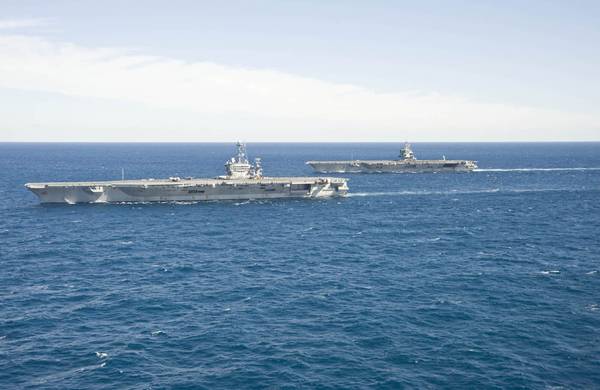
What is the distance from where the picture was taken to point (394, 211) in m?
88.1

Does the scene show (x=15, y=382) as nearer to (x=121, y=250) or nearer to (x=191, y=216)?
(x=121, y=250)

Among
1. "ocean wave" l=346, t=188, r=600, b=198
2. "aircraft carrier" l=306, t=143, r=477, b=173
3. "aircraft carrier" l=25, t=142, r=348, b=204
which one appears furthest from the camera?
"aircraft carrier" l=306, t=143, r=477, b=173

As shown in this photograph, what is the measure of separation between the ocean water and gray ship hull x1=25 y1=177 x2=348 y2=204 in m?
8.58

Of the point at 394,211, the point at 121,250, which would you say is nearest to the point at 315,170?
the point at 394,211

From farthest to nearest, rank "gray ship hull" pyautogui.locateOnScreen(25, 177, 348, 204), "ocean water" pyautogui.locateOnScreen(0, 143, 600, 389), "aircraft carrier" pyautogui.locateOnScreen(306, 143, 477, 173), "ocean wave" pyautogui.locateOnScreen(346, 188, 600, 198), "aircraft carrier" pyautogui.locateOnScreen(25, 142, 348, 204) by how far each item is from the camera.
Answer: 1. "aircraft carrier" pyautogui.locateOnScreen(306, 143, 477, 173)
2. "ocean wave" pyautogui.locateOnScreen(346, 188, 600, 198)
3. "aircraft carrier" pyautogui.locateOnScreen(25, 142, 348, 204)
4. "gray ship hull" pyautogui.locateOnScreen(25, 177, 348, 204)
5. "ocean water" pyautogui.locateOnScreen(0, 143, 600, 389)

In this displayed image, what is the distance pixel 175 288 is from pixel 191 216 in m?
38.3

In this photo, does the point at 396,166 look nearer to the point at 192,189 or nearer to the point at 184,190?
the point at 192,189

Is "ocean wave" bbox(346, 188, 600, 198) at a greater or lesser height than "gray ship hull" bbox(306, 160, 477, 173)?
lesser

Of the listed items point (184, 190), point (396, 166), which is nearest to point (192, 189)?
point (184, 190)

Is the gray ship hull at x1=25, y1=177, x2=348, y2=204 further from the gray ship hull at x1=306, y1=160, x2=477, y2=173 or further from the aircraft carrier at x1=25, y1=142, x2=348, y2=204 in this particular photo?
the gray ship hull at x1=306, y1=160, x2=477, y2=173

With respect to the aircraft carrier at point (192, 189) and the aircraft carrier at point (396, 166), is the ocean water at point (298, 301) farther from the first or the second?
the aircraft carrier at point (396, 166)

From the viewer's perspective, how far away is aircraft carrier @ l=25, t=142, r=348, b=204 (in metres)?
89.8

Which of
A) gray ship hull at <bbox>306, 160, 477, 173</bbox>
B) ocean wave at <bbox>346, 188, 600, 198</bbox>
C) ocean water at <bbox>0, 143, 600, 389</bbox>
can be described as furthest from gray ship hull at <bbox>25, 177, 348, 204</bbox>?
gray ship hull at <bbox>306, 160, 477, 173</bbox>

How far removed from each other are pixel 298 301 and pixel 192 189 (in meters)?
59.0
